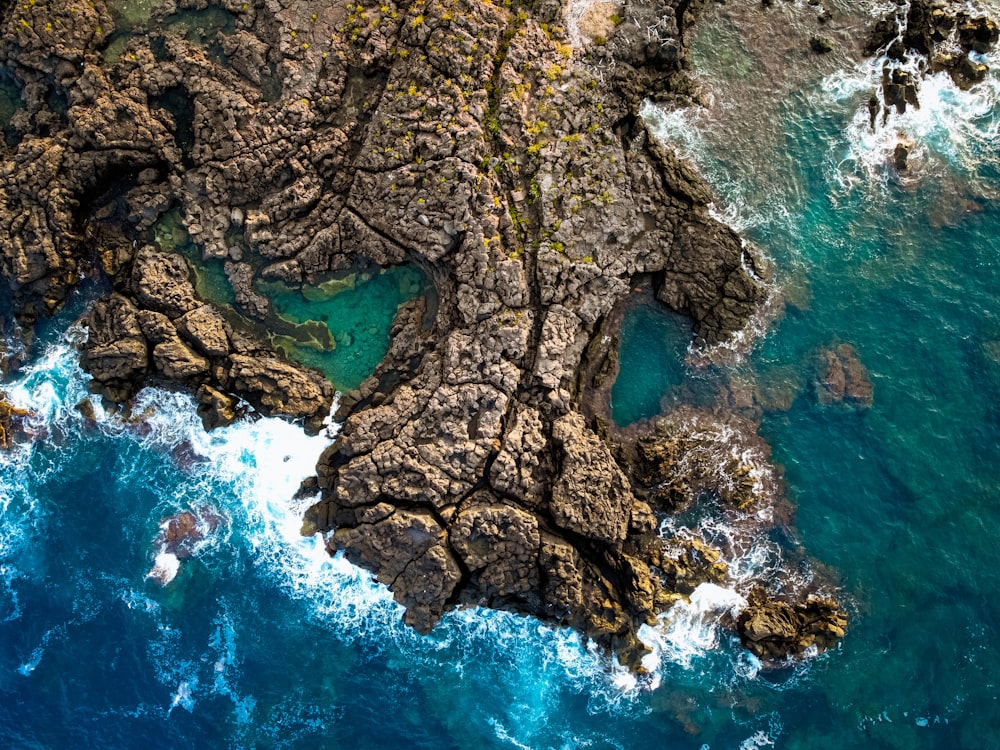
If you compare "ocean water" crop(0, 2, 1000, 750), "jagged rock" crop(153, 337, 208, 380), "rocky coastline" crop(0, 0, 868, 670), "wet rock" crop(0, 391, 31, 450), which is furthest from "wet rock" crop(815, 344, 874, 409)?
"wet rock" crop(0, 391, 31, 450)

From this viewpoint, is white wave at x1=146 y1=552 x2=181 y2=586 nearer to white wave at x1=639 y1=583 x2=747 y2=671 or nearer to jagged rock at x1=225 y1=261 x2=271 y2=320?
jagged rock at x1=225 y1=261 x2=271 y2=320

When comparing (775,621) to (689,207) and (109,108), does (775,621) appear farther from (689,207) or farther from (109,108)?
(109,108)

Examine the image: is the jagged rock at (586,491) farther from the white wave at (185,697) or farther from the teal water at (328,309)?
the white wave at (185,697)

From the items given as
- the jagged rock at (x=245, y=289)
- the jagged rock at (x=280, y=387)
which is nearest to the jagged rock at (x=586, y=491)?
the jagged rock at (x=280, y=387)

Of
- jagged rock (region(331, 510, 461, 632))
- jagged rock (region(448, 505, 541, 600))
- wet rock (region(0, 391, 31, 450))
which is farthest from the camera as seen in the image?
wet rock (region(0, 391, 31, 450))

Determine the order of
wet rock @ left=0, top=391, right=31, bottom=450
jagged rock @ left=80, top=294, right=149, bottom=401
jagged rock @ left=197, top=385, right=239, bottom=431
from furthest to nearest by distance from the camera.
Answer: wet rock @ left=0, top=391, right=31, bottom=450, jagged rock @ left=197, top=385, right=239, bottom=431, jagged rock @ left=80, top=294, right=149, bottom=401

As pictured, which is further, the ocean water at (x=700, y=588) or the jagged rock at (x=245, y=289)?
the jagged rock at (x=245, y=289)

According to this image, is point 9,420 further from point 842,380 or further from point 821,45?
point 821,45
